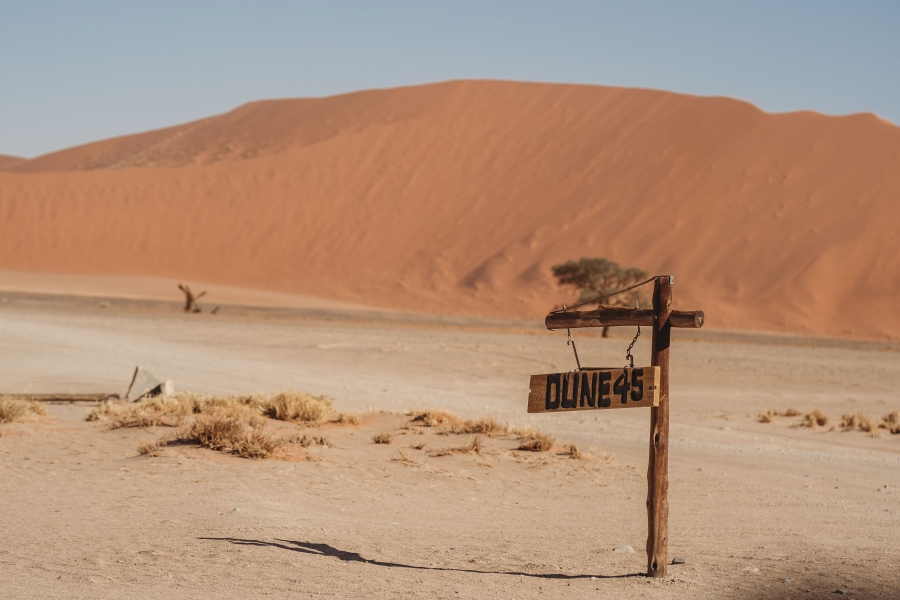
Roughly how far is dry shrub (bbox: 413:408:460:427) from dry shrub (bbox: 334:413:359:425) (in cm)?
92

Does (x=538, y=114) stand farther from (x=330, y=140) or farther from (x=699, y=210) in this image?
(x=699, y=210)

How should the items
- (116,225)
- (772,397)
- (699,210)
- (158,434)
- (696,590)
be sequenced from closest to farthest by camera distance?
(696,590) → (158,434) → (772,397) → (699,210) → (116,225)

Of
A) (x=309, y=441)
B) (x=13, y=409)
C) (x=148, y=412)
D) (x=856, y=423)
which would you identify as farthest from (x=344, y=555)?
(x=856, y=423)

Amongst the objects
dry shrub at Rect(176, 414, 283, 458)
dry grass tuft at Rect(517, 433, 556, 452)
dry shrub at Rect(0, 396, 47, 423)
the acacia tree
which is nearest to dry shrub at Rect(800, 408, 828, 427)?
dry grass tuft at Rect(517, 433, 556, 452)

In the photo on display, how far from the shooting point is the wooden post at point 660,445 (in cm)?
631

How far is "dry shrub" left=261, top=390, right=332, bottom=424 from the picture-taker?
12.2 metres

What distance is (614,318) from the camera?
263 inches

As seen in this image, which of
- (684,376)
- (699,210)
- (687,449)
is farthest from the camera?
(699,210)

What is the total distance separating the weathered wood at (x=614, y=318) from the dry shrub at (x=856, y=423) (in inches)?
406

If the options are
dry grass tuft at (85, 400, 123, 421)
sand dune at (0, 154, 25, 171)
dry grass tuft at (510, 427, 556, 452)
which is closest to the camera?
dry grass tuft at (510, 427, 556, 452)

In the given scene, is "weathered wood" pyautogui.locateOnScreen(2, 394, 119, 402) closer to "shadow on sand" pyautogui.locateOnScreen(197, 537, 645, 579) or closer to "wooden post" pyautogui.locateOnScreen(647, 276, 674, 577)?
"shadow on sand" pyautogui.locateOnScreen(197, 537, 645, 579)

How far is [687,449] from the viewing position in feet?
42.3

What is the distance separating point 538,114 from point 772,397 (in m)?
66.0

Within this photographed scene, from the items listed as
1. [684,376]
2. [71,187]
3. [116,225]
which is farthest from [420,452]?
[71,187]
